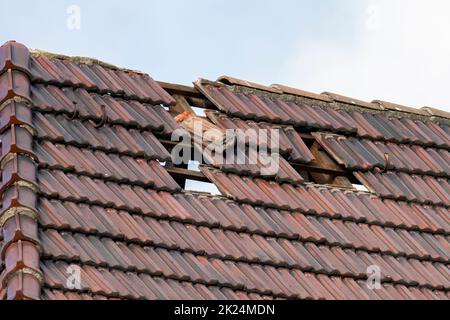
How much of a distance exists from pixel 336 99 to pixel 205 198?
9.44 feet

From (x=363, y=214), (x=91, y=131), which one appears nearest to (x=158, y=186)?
(x=91, y=131)

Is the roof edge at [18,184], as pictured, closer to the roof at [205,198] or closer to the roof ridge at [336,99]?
the roof at [205,198]

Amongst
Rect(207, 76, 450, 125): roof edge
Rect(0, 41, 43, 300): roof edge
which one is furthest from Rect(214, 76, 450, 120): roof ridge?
Rect(0, 41, 43, 300): roof edge

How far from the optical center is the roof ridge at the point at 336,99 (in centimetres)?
2083

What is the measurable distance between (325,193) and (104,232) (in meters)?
2.93

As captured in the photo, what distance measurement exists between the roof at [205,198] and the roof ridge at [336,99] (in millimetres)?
28

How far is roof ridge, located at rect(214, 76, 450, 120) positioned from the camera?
20.8 meters

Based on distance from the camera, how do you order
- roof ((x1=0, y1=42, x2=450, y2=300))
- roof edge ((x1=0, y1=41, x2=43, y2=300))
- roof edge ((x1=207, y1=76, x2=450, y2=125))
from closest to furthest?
roof edge ((x1=0, y1=41, x2=43, y2=300)), roof ((x1=0, y1=42, x2=450, y2=300)), roof edge ((x1=207, y1=76, x2=450, y2=125))

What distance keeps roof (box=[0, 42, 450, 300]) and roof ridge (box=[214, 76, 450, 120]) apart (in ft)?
0.09

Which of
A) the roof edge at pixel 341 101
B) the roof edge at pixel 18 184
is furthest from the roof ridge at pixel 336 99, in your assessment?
the roof edge at pixel 18 184

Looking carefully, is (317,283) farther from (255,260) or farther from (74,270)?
(74,270)

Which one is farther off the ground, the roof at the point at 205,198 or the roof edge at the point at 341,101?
the roof edge at the point at 341,101

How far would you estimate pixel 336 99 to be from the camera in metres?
21.2

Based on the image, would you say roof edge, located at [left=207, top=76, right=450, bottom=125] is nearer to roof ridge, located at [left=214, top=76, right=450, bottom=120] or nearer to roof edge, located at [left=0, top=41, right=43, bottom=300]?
roof ridge, located at [left=214, top=76, right=450, bottom=120]
